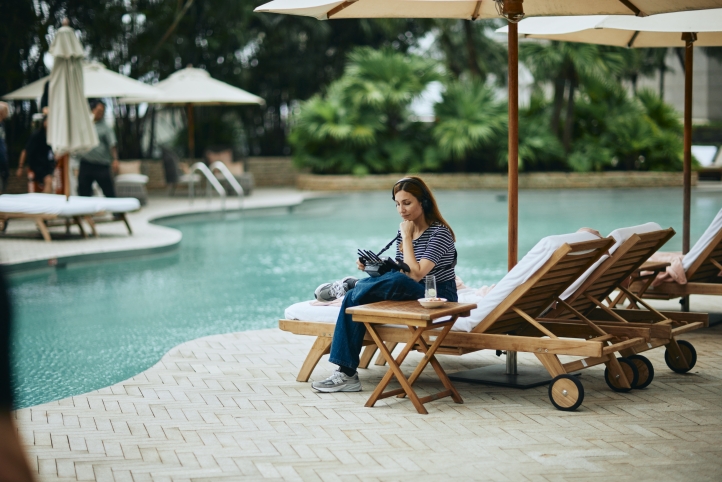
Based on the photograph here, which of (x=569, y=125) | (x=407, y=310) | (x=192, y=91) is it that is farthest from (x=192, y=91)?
(x=407, y=310)

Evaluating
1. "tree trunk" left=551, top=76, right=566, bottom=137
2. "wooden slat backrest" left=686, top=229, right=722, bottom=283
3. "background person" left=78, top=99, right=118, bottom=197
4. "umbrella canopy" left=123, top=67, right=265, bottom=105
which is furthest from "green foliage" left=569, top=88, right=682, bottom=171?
"wooden slat backrest" left=686, top=229, right=722, bottom=283

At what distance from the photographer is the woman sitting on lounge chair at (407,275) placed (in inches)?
189

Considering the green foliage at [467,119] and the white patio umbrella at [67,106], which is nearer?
the white patio umbrella at [67,106]

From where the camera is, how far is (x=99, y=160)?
12.8 m

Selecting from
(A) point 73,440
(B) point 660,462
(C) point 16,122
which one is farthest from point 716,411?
(C) point 16,122

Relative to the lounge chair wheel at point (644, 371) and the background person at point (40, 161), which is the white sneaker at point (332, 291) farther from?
the background person at point (40, 161)

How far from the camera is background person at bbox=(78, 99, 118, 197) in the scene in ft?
41.6

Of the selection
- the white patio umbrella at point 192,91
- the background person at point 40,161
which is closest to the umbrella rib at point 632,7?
the background person at point 40,161

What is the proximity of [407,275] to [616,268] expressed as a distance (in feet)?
4.12

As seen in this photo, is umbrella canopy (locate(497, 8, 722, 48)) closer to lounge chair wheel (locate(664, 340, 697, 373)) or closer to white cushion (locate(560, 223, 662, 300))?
white cushion (locate(560, 223, 662, 300))

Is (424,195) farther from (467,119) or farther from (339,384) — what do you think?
(467,119)

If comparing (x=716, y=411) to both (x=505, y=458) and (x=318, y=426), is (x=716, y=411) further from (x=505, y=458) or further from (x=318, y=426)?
(x=318, y=426)

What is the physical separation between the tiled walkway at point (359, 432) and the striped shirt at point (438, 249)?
65 centimetres

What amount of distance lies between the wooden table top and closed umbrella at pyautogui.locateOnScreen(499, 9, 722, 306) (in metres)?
3.00
